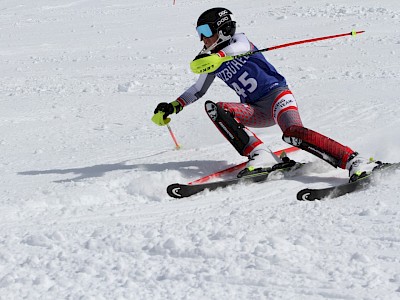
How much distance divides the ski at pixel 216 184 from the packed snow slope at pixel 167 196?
0.27 ft

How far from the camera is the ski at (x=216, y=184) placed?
15.0 feet

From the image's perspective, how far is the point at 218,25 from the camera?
521 centimetres

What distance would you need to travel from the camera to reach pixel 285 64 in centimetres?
1009

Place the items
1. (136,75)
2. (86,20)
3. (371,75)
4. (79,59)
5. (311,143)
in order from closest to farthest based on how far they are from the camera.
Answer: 1. (311,143)
2. (371,75)
3. (136,75)
4. (79,59)
5. (86,20)

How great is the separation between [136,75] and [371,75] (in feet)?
12.6

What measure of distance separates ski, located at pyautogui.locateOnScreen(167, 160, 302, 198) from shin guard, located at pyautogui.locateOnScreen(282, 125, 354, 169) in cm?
24

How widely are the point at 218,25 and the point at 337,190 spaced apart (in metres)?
1.86

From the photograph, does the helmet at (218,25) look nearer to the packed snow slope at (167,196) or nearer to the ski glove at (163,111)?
the ski glove at (163,111)

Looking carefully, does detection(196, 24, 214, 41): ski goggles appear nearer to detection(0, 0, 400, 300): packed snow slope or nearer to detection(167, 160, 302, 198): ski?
detection(0, 0, 400, 300): packed snow slope

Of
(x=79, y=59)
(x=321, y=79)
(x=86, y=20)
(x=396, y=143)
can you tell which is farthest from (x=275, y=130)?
(x=86, y=20)

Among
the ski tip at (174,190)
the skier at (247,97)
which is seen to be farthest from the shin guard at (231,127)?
the ski tip at (174,190)

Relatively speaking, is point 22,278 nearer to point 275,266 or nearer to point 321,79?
point 275,266

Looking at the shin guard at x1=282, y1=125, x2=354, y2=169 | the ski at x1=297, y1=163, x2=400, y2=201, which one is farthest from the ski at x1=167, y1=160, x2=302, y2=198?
the ski at x1=297, y1=163, x2=400, y2=201

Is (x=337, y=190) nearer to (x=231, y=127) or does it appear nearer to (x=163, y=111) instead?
(x=231, y=127)
